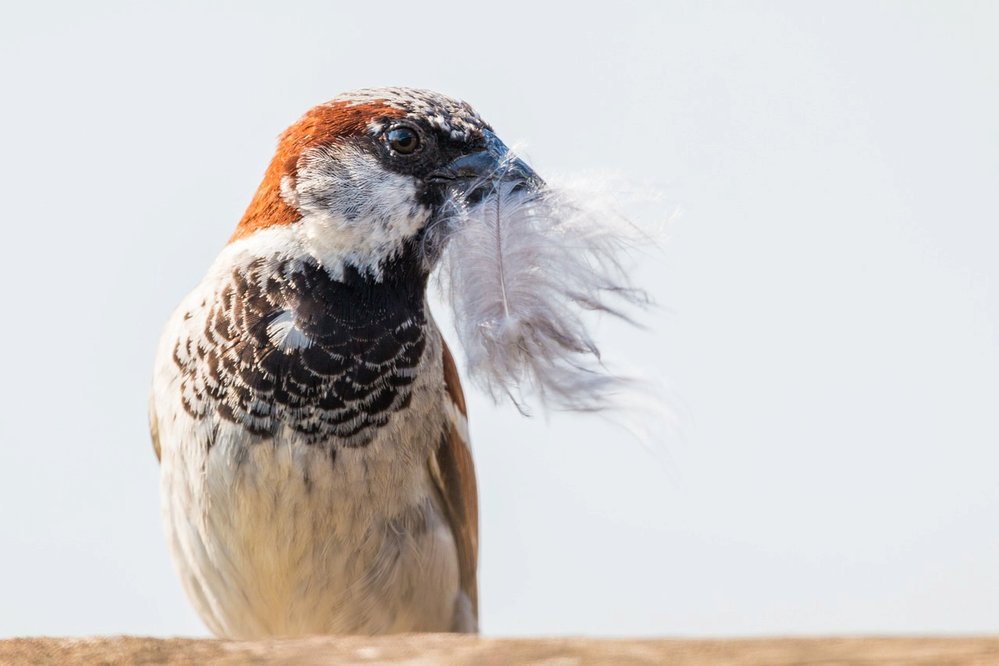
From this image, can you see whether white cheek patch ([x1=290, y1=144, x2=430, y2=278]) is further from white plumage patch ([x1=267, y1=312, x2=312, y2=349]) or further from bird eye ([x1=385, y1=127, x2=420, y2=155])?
white plumage patch ([x1=267, y1=312, x2=312, y2=349])

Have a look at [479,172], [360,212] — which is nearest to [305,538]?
[360,212]

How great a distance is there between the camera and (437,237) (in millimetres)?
3701

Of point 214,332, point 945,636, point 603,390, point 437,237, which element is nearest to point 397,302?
point 437,237

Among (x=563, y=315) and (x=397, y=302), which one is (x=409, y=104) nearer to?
(x=397, y=302)

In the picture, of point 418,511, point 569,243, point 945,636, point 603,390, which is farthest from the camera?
point 418,511

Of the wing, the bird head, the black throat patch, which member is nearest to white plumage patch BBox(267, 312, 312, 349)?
the black throat patch

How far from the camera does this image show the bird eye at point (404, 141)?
376cm

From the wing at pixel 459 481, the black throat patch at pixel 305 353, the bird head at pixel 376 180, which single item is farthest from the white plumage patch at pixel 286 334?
A: the wing at pixel 459 481

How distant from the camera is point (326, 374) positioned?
3.60 metres

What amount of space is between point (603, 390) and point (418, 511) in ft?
3.23

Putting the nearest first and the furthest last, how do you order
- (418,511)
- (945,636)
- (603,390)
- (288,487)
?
(945,636)
(603,390)
(288,487)
(418,511)

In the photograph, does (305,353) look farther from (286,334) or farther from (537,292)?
(537,292)

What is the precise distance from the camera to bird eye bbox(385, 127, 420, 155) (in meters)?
3.76

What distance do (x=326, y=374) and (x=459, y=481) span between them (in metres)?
0.67
